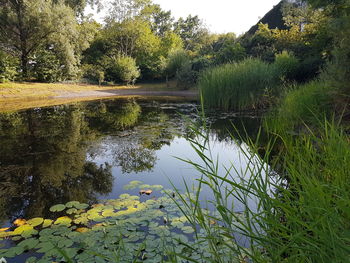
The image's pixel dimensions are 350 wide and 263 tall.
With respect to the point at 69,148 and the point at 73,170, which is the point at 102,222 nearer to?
the point at 73,170

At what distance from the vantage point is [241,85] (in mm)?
8531

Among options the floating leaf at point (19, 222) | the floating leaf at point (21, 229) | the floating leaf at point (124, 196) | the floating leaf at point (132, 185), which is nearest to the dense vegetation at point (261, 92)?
the floating leaf at point (21, 229)

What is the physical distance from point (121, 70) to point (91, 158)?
16705 millimetres

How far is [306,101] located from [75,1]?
82.5ft

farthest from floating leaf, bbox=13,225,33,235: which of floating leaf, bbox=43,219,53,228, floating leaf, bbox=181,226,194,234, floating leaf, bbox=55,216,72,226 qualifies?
floating leaf, bbox=181,226,194,234

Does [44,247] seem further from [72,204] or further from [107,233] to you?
[72,204]

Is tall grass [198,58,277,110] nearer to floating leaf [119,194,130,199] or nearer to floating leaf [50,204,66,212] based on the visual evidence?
floating leaf [119,194,130,199]

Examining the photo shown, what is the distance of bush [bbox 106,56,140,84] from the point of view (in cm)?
2005

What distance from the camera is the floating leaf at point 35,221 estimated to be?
2.31 m

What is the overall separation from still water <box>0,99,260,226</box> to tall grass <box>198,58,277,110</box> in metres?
1.36

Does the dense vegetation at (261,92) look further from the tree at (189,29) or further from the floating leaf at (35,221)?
the tree at (189,29)

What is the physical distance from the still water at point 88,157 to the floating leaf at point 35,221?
0.50ft

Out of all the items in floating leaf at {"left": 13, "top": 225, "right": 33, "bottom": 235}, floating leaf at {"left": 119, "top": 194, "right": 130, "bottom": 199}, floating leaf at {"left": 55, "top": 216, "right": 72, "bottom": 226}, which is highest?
floating leaf at {"left": 13, "top": 225, "right": 33, "bottom": 235}

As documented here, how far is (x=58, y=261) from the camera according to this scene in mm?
1821
